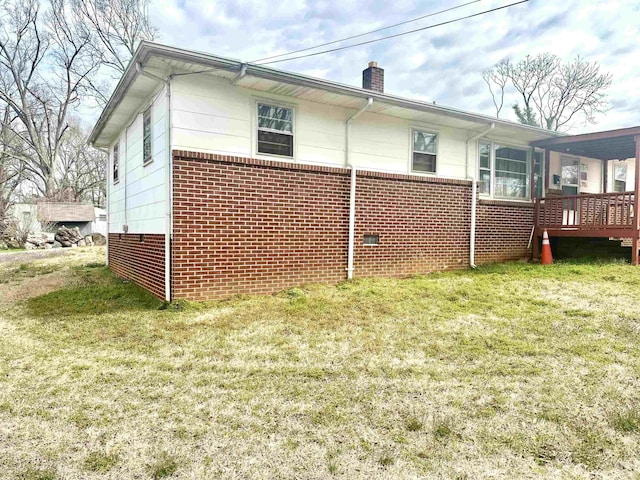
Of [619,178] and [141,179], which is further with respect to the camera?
[619,178]

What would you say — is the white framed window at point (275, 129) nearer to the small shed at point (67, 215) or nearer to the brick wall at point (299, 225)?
the brick wall at point (299, 225)

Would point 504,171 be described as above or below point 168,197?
above

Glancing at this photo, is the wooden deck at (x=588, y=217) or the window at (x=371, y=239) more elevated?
the wooden deck at (x=588, y=217)

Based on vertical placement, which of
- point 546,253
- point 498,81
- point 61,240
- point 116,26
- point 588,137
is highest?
point 116,26

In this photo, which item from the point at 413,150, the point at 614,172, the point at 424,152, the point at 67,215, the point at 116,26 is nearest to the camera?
the point at 413,150

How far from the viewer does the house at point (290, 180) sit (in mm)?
6203

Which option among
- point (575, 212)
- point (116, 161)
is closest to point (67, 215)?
point (116, 161)

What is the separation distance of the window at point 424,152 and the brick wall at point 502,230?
5.59 feet

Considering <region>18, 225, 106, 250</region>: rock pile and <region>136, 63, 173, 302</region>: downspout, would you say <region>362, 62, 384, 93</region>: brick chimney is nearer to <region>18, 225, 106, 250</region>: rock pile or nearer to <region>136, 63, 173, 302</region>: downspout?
<region>136, 63, 173, 302</region>: downspout

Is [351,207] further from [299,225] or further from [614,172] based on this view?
[614,172]

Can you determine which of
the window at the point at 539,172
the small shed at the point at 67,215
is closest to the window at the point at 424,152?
the window at the point at 539,172

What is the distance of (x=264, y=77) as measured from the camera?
20.7 ft

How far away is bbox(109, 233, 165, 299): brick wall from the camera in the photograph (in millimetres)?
6552

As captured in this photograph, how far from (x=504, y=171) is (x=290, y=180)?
616cm
